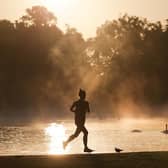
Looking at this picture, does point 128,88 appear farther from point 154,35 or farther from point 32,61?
point 32,61

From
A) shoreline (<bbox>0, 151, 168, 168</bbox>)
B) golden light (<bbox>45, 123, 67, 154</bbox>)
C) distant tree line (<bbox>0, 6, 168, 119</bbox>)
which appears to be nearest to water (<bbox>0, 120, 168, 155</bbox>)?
golden light (<bbox>45, 123, 67, 154</bbox>)

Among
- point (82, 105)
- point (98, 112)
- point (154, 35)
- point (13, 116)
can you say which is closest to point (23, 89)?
point (13, 116)

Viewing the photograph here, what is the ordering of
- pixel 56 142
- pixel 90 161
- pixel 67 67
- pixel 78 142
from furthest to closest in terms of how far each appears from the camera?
pixel 67 67, pixel 56 142, pixel 78 142, pixel 90 161

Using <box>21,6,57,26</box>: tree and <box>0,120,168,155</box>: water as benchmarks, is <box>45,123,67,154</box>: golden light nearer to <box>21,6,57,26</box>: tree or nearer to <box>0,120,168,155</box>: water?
<box>0,120,168,155</box>: water

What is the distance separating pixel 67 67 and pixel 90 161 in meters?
125

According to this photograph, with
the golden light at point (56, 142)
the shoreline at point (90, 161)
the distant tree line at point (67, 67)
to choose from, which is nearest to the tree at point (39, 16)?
the distant tree line at point (67, 67)

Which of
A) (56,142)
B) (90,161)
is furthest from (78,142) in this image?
(90,161)

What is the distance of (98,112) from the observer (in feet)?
487

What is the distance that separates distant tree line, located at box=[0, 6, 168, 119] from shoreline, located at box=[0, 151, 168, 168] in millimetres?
113264

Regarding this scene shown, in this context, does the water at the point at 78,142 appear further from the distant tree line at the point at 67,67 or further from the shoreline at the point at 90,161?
the distant tree line at the point at 67,67

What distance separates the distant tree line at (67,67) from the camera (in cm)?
13600

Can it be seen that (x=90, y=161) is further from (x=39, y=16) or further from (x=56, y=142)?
(x=39, y=16)

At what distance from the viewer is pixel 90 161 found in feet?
66.5

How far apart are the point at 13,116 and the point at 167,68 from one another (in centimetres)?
2878
